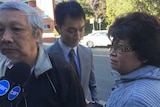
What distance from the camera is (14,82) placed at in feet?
6.75

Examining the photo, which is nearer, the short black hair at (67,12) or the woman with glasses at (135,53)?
the woman with glasses at (135,53)

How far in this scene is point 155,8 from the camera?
2250cm

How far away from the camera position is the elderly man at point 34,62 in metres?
2.38

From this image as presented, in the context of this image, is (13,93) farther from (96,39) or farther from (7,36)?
(96,39)

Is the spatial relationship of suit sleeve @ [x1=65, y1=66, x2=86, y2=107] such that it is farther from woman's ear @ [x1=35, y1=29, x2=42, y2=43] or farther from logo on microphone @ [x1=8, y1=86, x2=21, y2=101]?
logo on microphone @ [x1=8, y1=86, x2=21, y2=101]

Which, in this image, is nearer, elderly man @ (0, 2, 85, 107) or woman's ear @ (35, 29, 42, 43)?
elderly man @ (0, 2, 85, 107)

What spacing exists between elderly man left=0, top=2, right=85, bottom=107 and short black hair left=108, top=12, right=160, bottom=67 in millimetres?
466

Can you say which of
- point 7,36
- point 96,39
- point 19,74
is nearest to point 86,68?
point 7,36

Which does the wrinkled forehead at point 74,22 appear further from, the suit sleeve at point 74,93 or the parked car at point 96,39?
the parked car at point 96,39

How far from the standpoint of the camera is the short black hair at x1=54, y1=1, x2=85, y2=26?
3.56m

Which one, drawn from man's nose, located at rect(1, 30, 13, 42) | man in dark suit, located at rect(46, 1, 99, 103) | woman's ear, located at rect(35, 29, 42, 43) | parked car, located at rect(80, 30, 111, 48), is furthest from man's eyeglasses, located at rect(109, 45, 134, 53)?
parked car, located at rect(80, 30, 111, 48)

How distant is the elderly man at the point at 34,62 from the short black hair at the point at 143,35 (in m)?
0.47

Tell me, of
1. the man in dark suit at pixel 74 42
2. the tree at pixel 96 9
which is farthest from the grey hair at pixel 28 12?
the tree at pixel 96 9

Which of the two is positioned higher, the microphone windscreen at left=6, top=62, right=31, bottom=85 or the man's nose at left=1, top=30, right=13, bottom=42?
the man's nose at left=1, top=30, right=13, bottom=42
